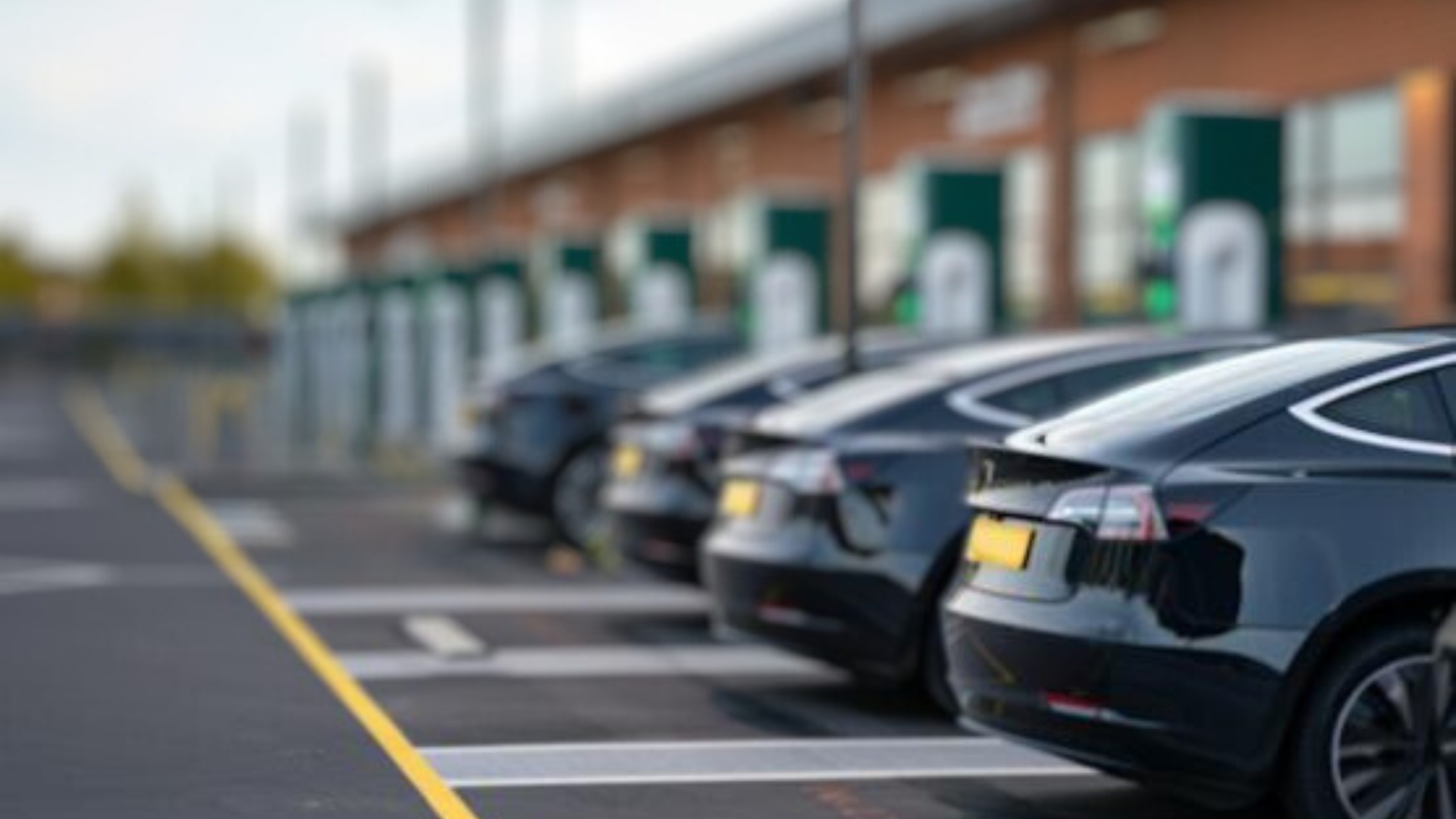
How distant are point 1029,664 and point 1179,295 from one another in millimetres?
9629

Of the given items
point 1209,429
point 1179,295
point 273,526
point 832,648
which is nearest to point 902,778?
point 832,648

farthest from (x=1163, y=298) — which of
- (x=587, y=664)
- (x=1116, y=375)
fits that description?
(x=1116, y=375)

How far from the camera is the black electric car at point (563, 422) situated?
19625 mm

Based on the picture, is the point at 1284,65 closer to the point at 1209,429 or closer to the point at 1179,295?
the point at 1179,295

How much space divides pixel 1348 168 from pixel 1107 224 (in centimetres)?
571

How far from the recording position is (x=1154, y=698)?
26.5 ft

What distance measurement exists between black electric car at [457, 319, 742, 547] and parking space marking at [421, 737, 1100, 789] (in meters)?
8.96

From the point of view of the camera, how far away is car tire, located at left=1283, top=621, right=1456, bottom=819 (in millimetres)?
8016

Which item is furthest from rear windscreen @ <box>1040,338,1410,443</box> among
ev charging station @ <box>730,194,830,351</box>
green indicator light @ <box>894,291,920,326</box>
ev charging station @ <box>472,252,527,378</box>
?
ev charging station @ <box>472,252,527,378</box>

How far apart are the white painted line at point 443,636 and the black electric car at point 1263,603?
17.5ft

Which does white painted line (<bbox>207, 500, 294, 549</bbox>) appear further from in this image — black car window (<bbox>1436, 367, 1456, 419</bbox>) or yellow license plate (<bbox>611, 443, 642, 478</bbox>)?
black car window (<bbox>1436, 367, 1456, 419</bbox>)

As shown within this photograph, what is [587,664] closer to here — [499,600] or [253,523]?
[499,600]

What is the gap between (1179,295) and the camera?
17.7m

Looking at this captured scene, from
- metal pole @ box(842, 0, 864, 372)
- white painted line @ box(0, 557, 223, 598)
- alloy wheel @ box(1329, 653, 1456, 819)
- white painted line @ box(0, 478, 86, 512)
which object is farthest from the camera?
white painted line @ box(0, 478, 86, 512)
